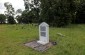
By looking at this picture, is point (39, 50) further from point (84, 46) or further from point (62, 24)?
point (62, 24)

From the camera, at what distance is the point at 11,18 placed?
1433 inches

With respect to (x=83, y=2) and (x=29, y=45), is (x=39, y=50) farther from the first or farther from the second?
(x=83, y=2)

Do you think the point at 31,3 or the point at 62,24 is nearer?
the point at 62,24

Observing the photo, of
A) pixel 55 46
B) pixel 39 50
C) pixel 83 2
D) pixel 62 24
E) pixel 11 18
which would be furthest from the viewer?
pixel 11 18

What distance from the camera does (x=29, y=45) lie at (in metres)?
9.74

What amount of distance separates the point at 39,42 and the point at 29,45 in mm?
707

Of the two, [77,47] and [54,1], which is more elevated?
[54,1]

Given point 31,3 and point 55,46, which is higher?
point 31,3

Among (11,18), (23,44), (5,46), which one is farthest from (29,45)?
(11,18)

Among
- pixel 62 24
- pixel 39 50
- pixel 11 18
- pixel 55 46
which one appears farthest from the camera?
pixel 11 18

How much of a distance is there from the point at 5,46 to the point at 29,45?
1.50 meters

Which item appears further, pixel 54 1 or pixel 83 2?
pixel 83 2

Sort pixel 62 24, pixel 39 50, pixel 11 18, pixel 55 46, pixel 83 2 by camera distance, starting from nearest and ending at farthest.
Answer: pixel 39 50, pixel 55 46, pixel 62 24, pixel 83 2, pixel 11 18

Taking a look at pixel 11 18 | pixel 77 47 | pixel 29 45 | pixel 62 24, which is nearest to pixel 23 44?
pixel 29 45
